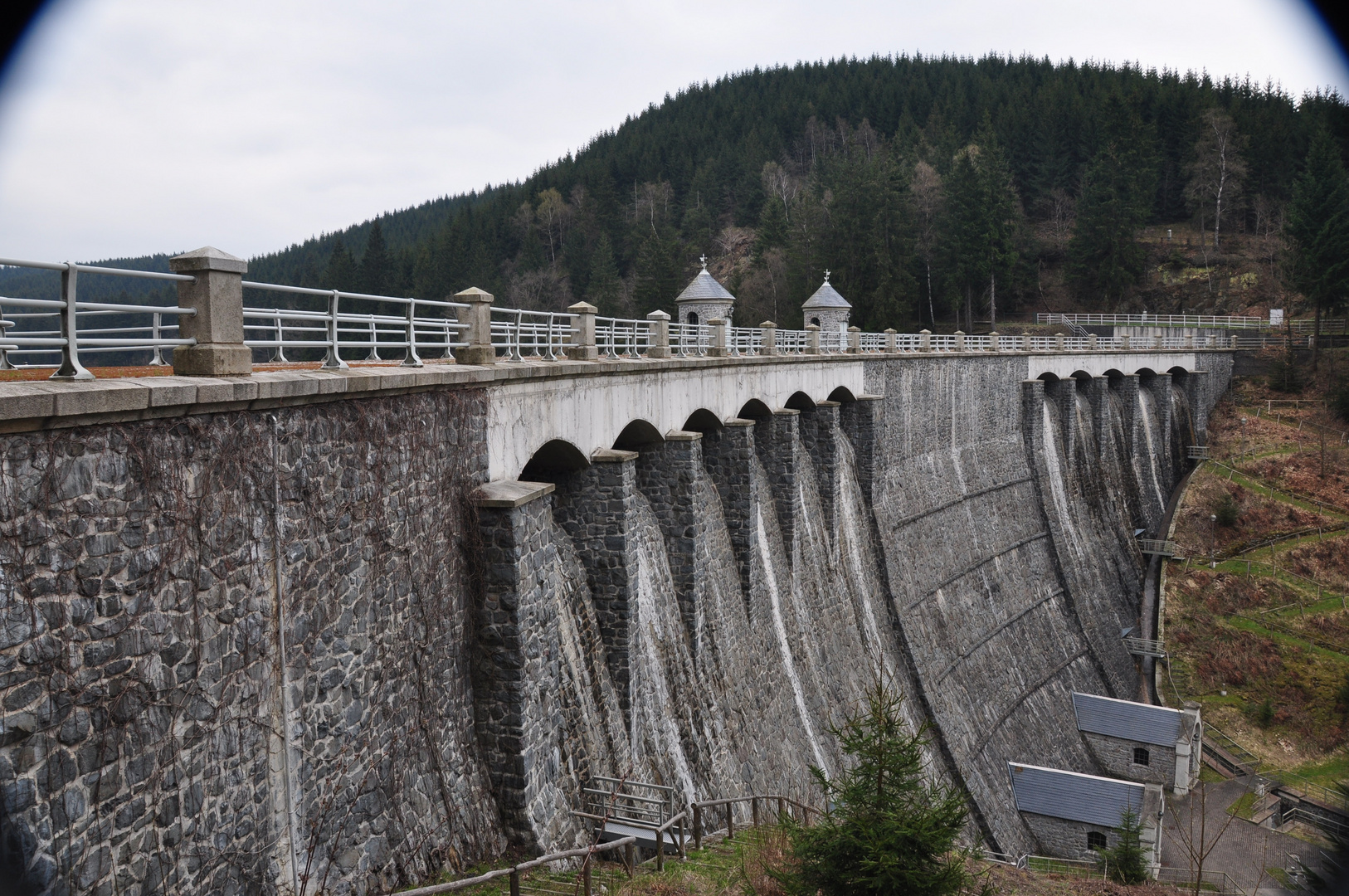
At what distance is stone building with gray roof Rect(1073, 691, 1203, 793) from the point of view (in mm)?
32906

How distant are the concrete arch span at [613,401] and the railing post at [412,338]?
1.09 metres

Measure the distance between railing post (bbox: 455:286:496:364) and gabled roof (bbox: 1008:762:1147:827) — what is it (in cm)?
2649

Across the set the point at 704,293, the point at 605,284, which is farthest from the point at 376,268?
the point at 704,293

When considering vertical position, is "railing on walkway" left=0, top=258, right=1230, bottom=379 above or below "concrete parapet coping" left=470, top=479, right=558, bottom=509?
above

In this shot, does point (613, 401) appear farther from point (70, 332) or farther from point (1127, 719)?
point (1127, 719)

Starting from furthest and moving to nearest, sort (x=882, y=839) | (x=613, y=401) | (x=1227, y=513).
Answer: (x=1227, y=513)
(x=613, y=401)
(x=882, y=839)

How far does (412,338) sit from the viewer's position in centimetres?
1052

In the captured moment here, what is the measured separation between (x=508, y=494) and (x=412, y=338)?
217 cm

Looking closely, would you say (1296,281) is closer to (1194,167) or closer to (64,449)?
(1194,167)

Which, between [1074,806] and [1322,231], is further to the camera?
[1322,231]

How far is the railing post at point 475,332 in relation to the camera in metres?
11.8

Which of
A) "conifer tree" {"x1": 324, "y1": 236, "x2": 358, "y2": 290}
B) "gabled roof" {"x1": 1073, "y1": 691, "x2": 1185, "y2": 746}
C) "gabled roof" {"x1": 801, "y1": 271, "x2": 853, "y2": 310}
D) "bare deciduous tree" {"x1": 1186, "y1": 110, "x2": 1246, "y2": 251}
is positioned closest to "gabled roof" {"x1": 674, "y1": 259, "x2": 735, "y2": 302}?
"gabled roof" {"x1": 801, "y1": 271, "x2": 853, "y2": 310}

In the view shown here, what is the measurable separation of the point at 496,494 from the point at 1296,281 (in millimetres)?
67756

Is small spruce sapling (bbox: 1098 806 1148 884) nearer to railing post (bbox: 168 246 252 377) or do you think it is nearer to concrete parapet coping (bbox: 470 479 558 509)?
concrete parapet coping (bbox: 470 479 558 509)
